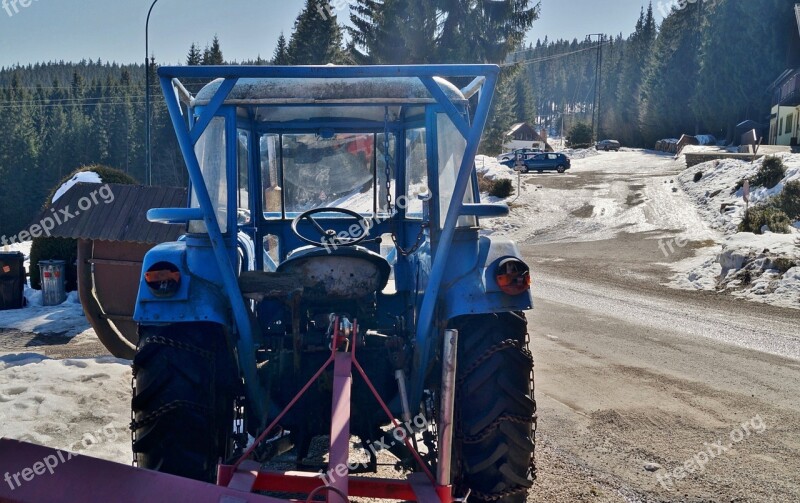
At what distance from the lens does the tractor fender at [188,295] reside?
4.10m

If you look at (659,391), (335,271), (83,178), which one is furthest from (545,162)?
(335,271)

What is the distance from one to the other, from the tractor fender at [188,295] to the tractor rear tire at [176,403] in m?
0.11

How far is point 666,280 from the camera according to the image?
16.7 metres

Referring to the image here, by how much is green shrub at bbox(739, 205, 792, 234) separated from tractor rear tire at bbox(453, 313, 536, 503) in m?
16.5

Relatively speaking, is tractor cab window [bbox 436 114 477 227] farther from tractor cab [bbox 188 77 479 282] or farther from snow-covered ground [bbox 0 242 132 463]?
snow-covered ground [bbox 0 242 132 463]

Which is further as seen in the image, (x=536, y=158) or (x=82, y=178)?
(x=536, y=158)

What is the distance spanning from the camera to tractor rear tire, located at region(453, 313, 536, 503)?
156 inches

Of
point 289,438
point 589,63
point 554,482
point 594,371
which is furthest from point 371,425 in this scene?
point 589,63

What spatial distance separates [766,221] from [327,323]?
17.9 m

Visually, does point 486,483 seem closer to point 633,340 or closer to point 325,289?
point 325,289

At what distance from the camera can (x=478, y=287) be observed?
165 inches

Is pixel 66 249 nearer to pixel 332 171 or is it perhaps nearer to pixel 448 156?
pixel 332 171

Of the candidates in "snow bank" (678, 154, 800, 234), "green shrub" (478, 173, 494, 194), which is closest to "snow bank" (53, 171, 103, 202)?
"snow bank" (678, 154, 800, 234)

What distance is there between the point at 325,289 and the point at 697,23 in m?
84.4
